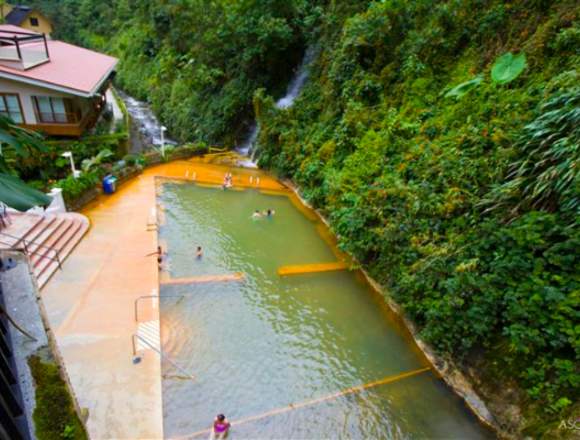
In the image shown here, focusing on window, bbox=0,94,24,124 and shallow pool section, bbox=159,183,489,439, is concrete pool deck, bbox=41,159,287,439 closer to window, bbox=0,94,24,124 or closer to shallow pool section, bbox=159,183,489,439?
shallow pool section, bbox=159,183,489,439

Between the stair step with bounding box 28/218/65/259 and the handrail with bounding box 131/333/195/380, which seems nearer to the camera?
the handrail with bounding box 131/333/195/380

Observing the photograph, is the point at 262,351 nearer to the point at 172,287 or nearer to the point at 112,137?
the point at 172,287

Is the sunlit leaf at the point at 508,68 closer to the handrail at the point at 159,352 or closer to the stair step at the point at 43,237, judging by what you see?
the handrail at the point at 159,352

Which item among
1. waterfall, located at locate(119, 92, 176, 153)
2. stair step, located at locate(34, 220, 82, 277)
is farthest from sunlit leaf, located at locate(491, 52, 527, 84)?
waterfall, located at locate(119, 92, 176, 153)

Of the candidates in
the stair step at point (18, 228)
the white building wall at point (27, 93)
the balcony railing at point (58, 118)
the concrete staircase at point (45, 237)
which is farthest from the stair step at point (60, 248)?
the white building wall at point (27, 93)

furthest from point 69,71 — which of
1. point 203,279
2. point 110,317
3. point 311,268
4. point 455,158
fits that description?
point 455,158

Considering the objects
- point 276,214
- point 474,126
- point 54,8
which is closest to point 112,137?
point 276,214
